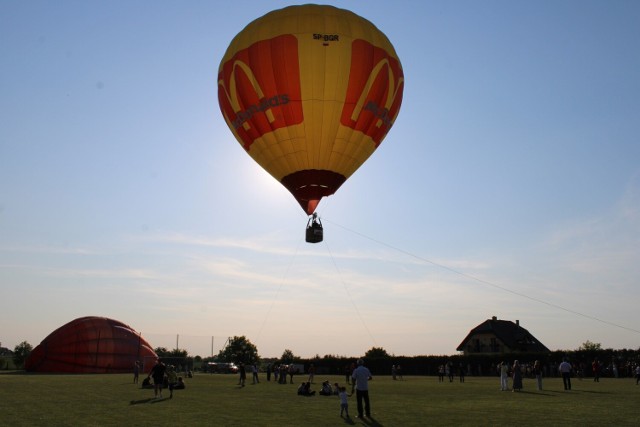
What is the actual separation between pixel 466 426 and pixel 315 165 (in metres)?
15.6

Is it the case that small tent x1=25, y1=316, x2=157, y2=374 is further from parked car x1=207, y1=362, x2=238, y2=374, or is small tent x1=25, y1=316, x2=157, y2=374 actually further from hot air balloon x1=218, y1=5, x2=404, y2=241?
hot air balloon x1=218, y1=5, x2=404, y2=241

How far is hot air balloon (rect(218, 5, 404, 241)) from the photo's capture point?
2623 cm

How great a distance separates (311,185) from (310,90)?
4.40 m

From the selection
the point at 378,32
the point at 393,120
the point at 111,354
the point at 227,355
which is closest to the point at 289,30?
the point at 378,32

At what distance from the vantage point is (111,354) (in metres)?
64.2

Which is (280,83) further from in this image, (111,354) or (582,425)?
(111,354)

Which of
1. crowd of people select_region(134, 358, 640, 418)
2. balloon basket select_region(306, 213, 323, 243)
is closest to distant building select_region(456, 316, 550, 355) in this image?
crowd of people select_region(134, 358, 640, 418)

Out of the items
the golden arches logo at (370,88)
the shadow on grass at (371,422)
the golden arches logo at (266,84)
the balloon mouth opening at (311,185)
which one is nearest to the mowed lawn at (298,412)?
the shadow on grass at (371,422)

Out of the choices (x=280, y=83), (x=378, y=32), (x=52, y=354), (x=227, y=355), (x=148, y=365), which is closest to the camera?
(x=280, y=83)

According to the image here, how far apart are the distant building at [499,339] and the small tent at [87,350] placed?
1882 inches

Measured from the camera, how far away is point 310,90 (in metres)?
26.2

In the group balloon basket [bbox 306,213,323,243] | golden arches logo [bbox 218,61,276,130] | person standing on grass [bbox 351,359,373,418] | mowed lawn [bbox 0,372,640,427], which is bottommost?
mowed lawn [bbox 0,372,640,427]

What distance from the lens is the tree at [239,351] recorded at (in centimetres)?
12975

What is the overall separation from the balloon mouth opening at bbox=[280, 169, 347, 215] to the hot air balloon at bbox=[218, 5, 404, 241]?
0.16 ft
